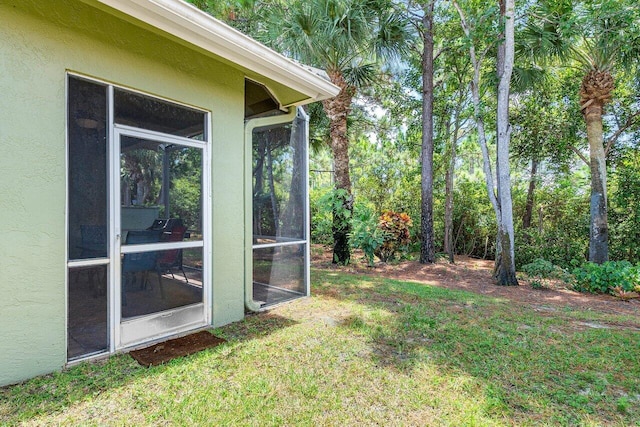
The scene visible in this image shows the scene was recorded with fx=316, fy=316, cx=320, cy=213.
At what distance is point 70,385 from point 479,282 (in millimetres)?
7048

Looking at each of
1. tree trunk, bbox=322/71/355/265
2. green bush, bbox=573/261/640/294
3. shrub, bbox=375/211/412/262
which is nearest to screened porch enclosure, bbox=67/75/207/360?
tree trunk, bbox=322/71/355/265

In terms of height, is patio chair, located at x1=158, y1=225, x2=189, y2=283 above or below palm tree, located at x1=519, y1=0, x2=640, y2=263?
below

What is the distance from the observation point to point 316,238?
11852 mm

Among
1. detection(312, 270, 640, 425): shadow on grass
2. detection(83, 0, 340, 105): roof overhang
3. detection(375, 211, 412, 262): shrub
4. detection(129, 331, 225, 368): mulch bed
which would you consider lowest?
detection(312, 270, 640, 425): shadow on grass

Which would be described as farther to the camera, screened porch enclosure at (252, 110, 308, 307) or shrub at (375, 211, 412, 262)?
shrub at (375, 211, 412, 262)

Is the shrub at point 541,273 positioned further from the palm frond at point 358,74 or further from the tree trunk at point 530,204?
the palm frond at point 358,74

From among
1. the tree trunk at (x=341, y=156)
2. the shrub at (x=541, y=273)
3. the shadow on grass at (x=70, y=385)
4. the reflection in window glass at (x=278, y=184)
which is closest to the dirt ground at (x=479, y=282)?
the shrub at (x=541, y=273)

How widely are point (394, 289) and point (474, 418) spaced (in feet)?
11.9

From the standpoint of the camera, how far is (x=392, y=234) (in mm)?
8914

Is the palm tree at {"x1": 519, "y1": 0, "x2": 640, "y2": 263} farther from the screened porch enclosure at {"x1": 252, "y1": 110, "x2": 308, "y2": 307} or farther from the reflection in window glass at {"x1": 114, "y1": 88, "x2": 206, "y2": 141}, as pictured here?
the reflection in window glass at {"x1": 114, "y1": 88, "x2": 206, "y2": 141}

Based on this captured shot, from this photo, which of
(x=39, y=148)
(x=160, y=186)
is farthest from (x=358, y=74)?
(x=39, y=148)

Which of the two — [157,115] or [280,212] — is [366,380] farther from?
[157,115]

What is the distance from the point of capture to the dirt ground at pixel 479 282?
530 centimetres

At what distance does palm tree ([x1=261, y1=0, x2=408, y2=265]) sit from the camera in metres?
6.95
